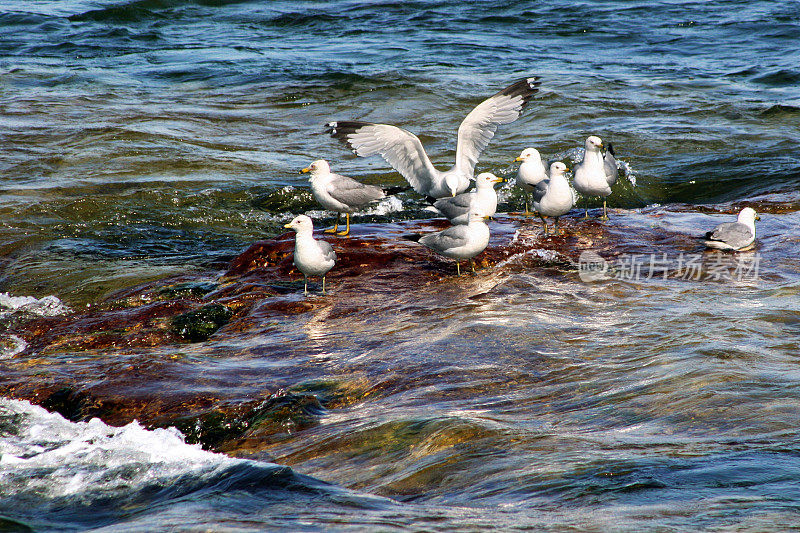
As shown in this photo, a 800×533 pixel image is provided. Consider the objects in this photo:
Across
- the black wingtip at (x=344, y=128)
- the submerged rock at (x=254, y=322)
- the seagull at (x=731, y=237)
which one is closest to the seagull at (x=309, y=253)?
the submerged rock at (x=254, y=322)

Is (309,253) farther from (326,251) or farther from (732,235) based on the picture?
(732,235)

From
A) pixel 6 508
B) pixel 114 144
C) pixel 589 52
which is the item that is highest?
pixel 589 52

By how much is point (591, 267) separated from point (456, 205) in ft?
5.75

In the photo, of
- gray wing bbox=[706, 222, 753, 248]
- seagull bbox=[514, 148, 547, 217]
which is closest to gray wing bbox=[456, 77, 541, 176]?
seagull bbox=[514, 148, 547, 217]

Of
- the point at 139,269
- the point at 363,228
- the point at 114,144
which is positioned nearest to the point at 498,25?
the point at 114,144

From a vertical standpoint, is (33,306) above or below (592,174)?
below

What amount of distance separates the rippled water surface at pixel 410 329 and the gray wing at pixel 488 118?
3.56 ft

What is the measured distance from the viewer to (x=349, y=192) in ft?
27.7

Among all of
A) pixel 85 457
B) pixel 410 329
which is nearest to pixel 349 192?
pixel 410 329

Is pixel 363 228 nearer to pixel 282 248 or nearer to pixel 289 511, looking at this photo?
pixel 282 248

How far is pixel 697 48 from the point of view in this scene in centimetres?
2019

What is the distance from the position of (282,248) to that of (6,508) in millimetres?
4262

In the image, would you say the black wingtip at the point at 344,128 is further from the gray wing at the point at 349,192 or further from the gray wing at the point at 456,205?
the gray wing at the point at 456,205

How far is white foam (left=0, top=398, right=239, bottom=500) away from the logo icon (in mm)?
3850
